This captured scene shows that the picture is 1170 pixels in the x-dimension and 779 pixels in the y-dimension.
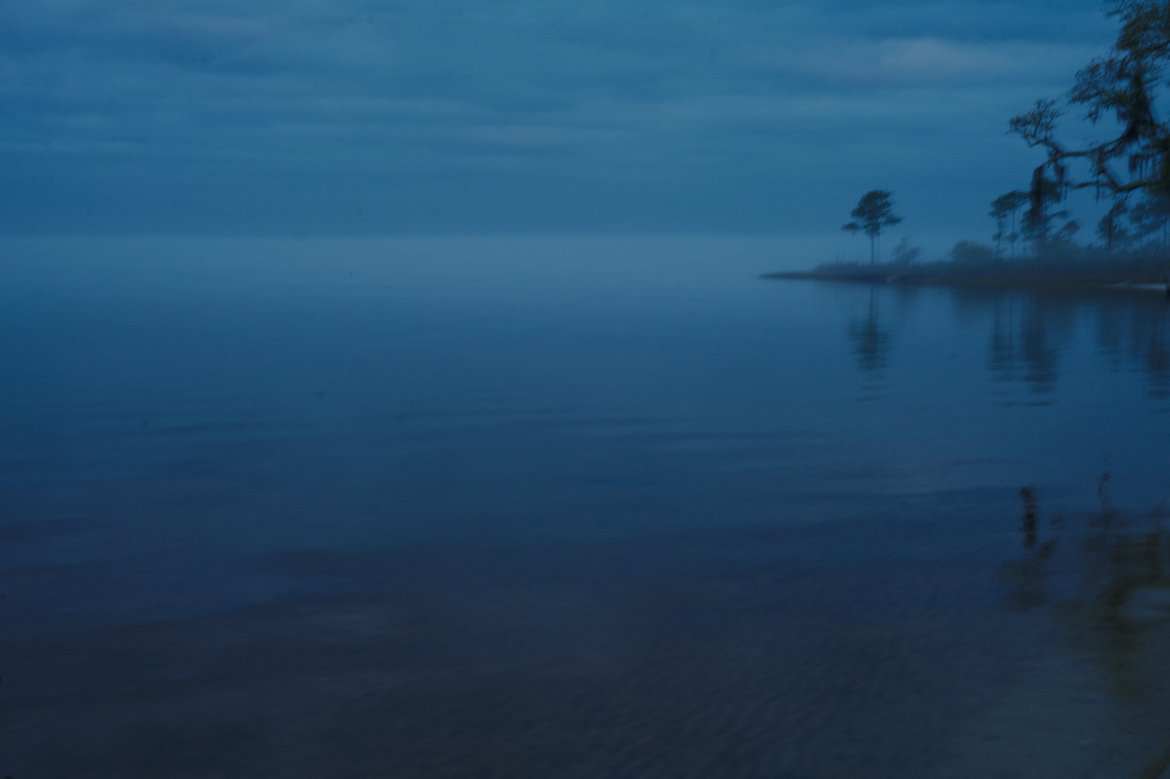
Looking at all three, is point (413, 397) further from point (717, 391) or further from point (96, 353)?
point (96, 353)

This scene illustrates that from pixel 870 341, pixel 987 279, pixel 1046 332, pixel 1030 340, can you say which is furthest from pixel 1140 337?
pixel 987 279

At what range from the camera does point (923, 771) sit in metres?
6.32

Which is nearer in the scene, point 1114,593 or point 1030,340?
point 1114,593

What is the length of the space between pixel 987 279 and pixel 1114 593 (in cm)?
10014

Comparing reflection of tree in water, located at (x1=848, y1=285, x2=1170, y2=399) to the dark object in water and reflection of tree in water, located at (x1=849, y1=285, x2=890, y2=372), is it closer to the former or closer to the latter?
reflection of tree in water, located at (x1=849, y1=285, x2=890, y2=372)

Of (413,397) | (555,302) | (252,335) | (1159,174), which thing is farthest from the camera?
(555,302)

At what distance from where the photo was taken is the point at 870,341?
3784 centimetres

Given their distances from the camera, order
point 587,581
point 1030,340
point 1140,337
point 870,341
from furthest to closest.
→ point 870,341 → point 1030,340 → point 1140,337 → point 587,581

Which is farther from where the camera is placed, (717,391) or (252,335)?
(252,335)

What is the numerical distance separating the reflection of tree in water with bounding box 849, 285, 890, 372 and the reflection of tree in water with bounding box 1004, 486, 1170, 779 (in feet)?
56.2

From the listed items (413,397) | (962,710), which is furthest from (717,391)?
(962,710)

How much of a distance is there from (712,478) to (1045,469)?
4.43 meters

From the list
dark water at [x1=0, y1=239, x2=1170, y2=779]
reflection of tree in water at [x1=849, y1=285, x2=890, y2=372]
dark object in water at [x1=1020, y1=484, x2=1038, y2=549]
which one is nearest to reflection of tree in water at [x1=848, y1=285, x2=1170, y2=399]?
reflection of tree in water at [x1=849, y1=285, x2=890, y2=372]

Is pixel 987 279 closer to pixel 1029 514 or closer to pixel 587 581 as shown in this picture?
pixel 1029 514
